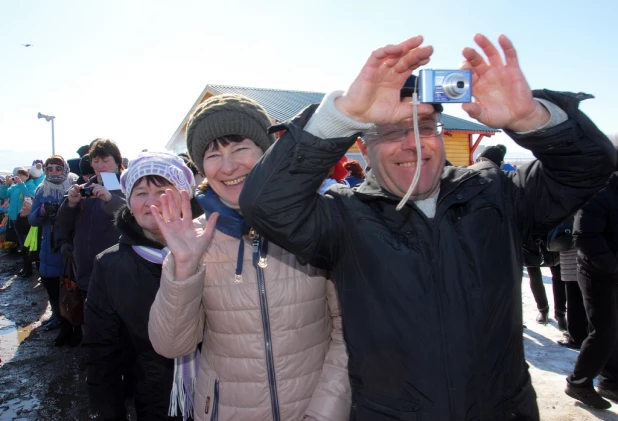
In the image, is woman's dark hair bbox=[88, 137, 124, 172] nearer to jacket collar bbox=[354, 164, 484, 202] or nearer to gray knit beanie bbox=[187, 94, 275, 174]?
gray knit beanie bbox=[187, 94, 275, 174]

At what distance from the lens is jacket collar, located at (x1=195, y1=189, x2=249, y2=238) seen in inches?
70.2

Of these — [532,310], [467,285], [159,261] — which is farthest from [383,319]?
[532,310]

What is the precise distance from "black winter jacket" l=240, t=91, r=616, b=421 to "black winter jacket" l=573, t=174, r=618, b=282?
7.09 ft

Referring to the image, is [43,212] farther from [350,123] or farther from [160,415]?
[350,123]

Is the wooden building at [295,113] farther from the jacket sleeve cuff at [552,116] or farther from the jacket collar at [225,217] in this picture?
the jacket sleeve cuff at [552,116]

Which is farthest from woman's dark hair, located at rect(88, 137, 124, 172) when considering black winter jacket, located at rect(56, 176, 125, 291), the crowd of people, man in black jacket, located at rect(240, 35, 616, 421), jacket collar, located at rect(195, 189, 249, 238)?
man in black jacket, located at rect(240, 35, 616, 421)

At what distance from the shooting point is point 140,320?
213cm

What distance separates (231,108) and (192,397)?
1.40 meters

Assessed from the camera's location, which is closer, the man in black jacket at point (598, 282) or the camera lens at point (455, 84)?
the camera lens at point (455, 84)

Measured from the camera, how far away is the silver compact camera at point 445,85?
1.31 metres

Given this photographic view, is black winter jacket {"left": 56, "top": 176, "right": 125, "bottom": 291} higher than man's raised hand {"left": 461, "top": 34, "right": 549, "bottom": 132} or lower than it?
lower

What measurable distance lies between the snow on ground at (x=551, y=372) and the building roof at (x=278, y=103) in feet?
40.5

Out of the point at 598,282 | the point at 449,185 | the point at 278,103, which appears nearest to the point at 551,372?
the point at 598,282

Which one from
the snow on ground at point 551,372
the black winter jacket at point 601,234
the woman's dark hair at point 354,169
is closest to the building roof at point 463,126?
the woman's dark hair at point 354,169
